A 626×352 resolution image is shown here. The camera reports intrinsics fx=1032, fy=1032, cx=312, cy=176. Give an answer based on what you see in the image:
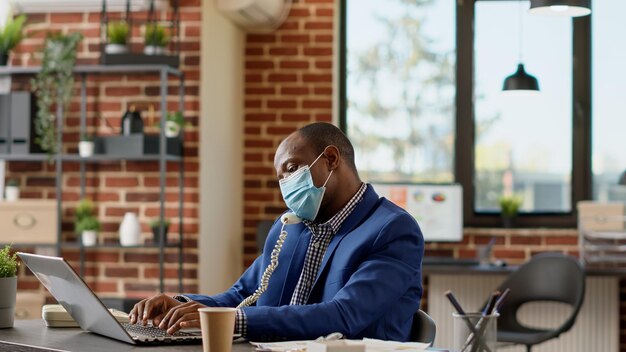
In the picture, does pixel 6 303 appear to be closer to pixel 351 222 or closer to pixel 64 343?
pixel 64 343

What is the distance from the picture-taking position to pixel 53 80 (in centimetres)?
506

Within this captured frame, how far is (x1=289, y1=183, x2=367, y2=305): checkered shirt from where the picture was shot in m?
2.67

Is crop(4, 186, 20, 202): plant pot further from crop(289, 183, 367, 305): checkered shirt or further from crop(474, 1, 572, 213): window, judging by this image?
crop(289, 183, 367, 305): checkered shirt

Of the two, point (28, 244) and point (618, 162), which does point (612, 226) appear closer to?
point (618, 162)

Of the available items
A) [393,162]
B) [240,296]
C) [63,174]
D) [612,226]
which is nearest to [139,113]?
[63,174]

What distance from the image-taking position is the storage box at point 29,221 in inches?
198

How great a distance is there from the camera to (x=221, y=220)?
222 inches

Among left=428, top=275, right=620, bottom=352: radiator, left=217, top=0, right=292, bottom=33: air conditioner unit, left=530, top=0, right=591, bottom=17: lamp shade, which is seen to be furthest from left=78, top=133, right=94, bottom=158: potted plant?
left=530, top=0, right=591, bottom=17: lamp shade

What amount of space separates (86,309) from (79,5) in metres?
3.16

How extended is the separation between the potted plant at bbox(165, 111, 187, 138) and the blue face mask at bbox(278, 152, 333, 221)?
2382mm

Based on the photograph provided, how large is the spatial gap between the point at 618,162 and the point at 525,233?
2.30ft

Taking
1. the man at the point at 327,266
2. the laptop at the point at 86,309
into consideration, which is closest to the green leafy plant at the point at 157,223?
the man at the point at 327,266

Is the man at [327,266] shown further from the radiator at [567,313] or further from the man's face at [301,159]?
the radiator at [567,313]

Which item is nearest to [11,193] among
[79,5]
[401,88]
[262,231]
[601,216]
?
[79,5]
